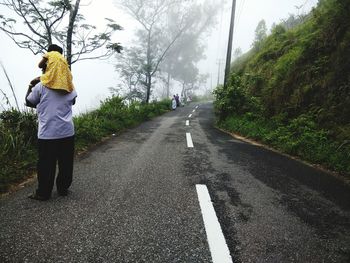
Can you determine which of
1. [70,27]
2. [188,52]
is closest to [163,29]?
[188,52]

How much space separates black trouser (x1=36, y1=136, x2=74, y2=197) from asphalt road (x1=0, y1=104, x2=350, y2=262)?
22 cm

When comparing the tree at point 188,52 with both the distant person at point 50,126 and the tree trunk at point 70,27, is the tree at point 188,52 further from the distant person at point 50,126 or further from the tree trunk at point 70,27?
the distant person at point 50,126

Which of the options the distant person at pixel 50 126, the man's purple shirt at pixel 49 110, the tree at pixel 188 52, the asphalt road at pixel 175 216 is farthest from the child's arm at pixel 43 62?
the tree at pixel 188 52

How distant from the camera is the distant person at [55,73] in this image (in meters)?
4.04

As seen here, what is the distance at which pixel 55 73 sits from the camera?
4.05m

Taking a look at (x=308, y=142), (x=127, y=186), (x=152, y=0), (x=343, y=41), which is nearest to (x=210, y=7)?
(x=152, y=0)

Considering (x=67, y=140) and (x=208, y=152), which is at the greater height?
(x=67, y=140)

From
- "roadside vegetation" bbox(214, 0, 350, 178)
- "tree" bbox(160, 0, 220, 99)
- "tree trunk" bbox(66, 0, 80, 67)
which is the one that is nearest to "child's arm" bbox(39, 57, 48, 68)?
"roadside vegetation" bbox(214, 0, 350, 178)

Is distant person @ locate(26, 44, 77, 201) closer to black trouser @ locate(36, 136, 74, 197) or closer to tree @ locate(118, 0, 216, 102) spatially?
black trouser @ locate(36, 136, 74, 197)

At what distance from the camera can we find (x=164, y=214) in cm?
388

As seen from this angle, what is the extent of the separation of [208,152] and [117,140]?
3.72 metres

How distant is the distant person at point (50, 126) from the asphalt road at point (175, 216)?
39 centimetres

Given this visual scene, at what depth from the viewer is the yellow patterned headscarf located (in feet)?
13.2

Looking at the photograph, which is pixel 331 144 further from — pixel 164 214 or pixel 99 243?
pixel 99 243
